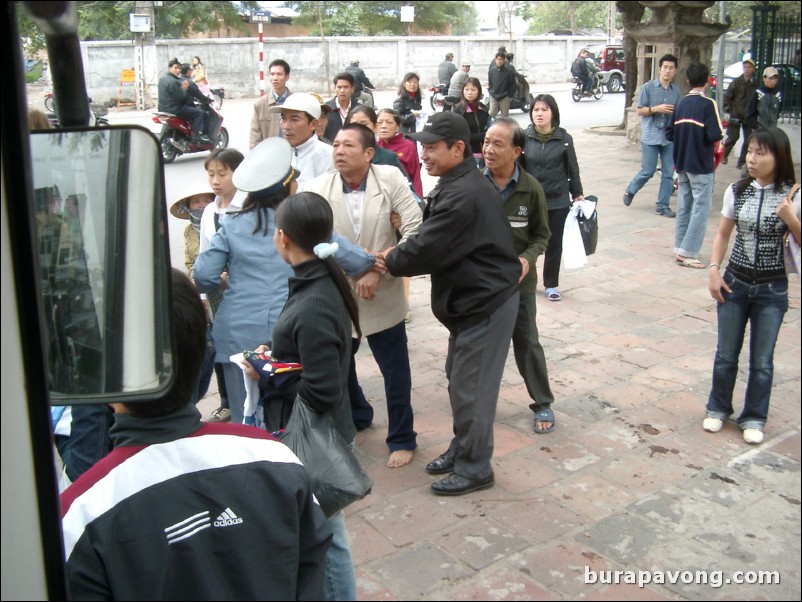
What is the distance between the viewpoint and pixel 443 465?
408 cm

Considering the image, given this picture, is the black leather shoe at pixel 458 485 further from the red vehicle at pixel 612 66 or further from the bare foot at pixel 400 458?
the red vehicle at pixel 612 66

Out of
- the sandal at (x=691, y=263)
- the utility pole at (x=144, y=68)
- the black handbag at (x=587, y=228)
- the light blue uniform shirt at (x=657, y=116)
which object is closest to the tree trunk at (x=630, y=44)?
the light blue uniform shirt at (x=657, y=116)

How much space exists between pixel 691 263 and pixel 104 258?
6.96 metres

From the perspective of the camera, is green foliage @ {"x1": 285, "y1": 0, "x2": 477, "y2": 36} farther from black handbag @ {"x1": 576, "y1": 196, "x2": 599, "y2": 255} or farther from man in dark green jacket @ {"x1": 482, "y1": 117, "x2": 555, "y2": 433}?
black handbag @ {"x1": 576, "y1": 196, "x2": 599, "y2": 255}

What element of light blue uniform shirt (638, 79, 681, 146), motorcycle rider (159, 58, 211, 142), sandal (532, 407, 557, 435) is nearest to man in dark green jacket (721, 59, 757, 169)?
light blue uniform shirt (638, 79, 681, 146)

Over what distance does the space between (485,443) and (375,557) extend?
0.74 metres

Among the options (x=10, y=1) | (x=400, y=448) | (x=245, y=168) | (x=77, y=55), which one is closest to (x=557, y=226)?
(x=400, y=448)

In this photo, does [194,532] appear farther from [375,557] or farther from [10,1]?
[375,557]

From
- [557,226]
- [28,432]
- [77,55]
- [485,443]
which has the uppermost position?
[77,55]

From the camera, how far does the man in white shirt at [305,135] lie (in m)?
4.92

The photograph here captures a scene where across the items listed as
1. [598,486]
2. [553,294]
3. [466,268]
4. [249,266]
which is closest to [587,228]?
[553,294]

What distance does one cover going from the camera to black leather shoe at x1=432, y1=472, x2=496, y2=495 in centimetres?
387

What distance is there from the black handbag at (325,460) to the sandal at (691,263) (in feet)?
18.5

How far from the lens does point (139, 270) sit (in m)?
1.28
